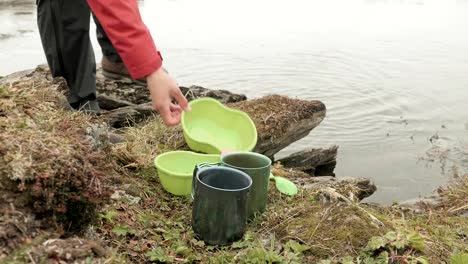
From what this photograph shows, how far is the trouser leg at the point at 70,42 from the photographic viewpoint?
304cm

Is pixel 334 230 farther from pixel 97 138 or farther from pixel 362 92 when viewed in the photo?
pixel 362 92

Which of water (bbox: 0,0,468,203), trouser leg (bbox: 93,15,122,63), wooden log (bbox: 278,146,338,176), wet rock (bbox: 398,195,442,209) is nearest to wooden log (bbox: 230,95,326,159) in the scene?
wooden log (bbox: 278,146,338,176)

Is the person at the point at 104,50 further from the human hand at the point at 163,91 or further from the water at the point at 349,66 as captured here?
the water at the point at 349,66

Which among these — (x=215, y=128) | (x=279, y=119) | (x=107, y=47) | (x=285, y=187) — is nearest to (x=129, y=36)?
(x=285, y=187)

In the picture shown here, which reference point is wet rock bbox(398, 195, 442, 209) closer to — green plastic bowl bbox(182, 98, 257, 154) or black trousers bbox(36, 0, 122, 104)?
green plastic bowl bbox(182, 98, 257, 154)

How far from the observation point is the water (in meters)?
4.78

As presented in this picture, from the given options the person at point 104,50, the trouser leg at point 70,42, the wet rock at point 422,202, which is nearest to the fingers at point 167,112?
the person at point 104,50

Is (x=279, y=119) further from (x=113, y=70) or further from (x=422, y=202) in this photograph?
(x=113, y=70)

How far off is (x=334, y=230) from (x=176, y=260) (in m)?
0.72

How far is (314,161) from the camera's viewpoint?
14.2ft

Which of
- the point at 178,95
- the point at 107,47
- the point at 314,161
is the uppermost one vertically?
the point at 178,95

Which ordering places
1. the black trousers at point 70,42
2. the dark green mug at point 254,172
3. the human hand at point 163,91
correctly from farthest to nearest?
the black trousers at point 70,42
the dark green mug at point 254,172
the human hand at point 163,91

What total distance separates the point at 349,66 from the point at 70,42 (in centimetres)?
486

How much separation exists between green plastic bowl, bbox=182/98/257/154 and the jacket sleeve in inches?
55.1
